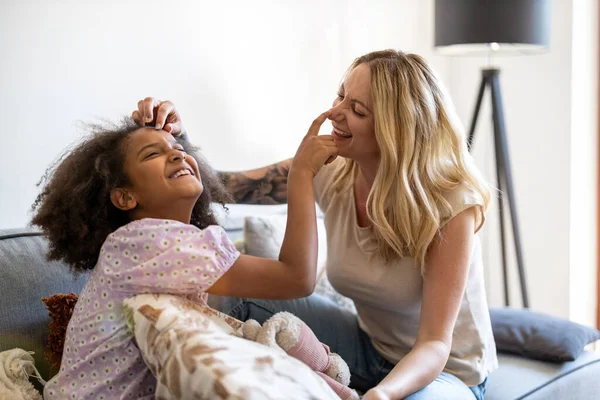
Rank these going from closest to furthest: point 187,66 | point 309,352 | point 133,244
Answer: point 133,244 < point 309,352 < point 187,66

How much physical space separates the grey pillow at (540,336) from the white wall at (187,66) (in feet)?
3.41

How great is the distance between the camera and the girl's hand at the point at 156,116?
1.52 m

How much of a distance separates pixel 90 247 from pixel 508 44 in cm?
192

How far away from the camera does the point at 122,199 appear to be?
141 centimetres

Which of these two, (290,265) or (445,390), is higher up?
(290,265)

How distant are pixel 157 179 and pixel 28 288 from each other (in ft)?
1.31

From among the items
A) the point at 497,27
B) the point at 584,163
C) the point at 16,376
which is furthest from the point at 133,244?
the point at 584,163

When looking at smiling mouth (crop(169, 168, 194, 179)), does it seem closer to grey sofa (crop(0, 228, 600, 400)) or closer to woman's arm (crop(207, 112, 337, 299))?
woman's arm (crop(207, 112, 337, 299))

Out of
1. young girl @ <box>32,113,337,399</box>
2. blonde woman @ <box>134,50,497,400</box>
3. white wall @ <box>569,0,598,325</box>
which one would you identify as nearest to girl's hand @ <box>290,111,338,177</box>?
young girl @ <box>32,113,337,399</box>

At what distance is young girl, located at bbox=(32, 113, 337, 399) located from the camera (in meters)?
1.29

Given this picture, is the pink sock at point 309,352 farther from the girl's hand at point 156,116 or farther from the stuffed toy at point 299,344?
the girl's hand at point 156,116

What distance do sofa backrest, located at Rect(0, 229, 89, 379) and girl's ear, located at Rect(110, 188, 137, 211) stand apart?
0.90 feet

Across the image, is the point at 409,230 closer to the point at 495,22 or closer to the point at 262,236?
the point at 262,236

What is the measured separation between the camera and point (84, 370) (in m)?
1.30
